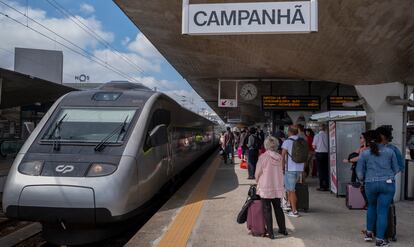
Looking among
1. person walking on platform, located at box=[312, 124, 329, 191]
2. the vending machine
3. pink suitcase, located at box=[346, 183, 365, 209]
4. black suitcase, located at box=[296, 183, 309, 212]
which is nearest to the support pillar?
the vending machine

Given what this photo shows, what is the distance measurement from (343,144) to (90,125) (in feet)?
19.0

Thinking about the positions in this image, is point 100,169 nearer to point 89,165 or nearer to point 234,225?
point 89,165

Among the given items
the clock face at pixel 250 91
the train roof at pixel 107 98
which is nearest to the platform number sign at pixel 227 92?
the clock face at pixel 250 91

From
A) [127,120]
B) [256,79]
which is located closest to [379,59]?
[127,120]

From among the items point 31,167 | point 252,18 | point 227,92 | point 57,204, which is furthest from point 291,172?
point 227,92

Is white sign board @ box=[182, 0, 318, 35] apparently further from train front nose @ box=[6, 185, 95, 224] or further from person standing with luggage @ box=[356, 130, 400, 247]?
train front nose @ box=[6, 185, 95, 224]

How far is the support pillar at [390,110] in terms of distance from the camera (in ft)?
31.5

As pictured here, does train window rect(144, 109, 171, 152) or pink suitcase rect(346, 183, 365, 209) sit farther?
pink suitcase rect(346, 183, 365, 209)

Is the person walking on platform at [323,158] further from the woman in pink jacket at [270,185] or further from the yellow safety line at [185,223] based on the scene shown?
the woman in pink jacket at [270,185]

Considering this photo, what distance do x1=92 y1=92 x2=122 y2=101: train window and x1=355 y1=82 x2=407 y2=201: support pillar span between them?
17.6 ft

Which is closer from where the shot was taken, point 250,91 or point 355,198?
point 355,198

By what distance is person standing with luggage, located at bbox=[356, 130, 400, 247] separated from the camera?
19.4ft

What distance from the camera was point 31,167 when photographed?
22.0 feet

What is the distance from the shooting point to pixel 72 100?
8.10 metres
